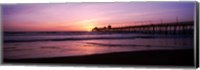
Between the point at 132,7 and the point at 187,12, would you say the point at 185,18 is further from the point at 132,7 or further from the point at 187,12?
the point at 132,7

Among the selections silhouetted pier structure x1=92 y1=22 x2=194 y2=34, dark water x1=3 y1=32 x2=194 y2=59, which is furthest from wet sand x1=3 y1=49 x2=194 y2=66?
silhouetted pier structure x1=92 y1=22 x2=194 y2=34

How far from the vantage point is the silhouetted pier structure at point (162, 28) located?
3205 mm

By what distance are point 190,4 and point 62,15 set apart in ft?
4.12

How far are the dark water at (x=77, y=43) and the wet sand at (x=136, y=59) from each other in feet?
0.13

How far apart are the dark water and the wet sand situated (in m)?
0.04

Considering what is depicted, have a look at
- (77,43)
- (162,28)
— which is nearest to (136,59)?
(162,28)

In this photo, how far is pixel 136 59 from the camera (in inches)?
132

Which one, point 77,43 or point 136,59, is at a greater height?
point 77,43

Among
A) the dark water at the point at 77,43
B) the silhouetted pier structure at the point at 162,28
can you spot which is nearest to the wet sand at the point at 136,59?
the dark water at the point at 77,43

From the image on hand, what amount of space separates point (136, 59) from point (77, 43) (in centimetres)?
61

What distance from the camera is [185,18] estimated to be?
10.5 ft

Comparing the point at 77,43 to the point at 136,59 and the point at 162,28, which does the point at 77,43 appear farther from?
the point at 162,28

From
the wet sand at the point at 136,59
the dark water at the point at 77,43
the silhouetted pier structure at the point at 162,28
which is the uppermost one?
the silhouetted pier structure at the point at 162,28

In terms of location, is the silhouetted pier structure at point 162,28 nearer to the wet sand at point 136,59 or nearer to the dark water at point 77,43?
the dark water at point 77,43
